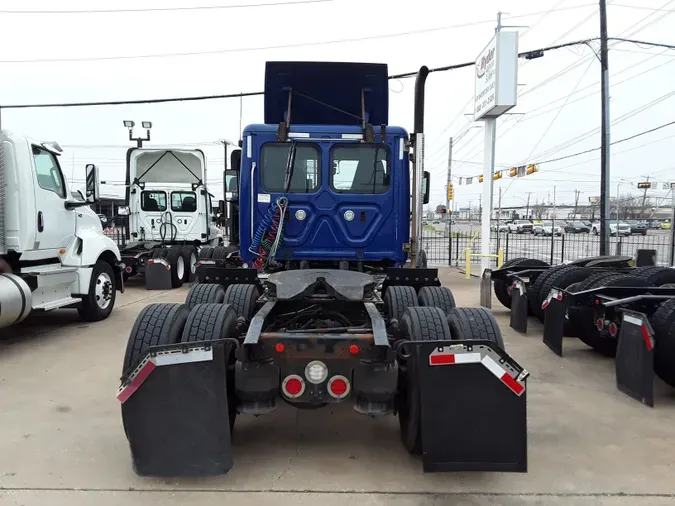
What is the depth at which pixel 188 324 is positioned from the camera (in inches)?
144

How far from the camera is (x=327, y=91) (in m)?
6.63

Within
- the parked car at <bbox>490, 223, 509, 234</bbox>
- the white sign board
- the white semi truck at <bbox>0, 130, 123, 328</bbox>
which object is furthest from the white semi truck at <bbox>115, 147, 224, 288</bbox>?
the parked car at <bbox>490, 223, 509, 234</bbox>

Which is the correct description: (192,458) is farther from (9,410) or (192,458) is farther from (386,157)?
(386,157)

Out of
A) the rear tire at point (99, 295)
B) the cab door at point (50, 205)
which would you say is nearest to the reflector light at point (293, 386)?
the cab door at point (50, 205)

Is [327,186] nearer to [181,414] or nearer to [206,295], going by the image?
[206,295]

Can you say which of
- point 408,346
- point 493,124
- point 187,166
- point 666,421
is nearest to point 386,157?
point 408,346

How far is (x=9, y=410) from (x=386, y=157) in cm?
450

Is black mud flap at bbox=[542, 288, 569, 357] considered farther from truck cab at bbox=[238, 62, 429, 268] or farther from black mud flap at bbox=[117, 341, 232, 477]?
black mud flap at bbox=[117, 341, 232, 477]

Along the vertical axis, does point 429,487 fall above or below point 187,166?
below

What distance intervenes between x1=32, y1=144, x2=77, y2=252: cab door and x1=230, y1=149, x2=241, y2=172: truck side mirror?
2.72m

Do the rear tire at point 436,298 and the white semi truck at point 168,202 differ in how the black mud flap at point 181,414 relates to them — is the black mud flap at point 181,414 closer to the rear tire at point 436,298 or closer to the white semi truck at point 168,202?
the rear tire at point 436,298

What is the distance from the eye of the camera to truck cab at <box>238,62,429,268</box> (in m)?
5.93

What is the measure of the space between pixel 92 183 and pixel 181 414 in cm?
557

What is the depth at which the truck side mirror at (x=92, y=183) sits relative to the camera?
7.49 metres
